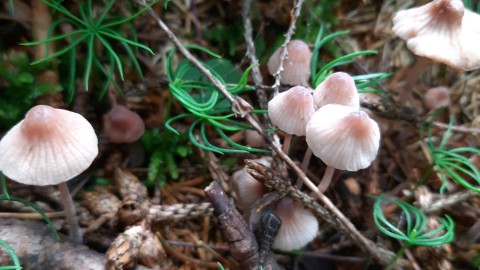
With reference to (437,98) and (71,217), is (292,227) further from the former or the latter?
(437,98)

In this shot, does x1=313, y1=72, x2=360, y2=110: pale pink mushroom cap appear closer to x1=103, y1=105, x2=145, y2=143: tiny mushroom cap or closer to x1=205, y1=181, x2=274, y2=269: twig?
x1=205, y1=181, x2=274, y2=269: twig

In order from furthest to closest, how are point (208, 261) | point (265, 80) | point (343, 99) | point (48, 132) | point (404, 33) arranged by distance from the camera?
point (265, 80) < point (404, 33) < point (208, 261) < point (343, 99) < point (48, 132)

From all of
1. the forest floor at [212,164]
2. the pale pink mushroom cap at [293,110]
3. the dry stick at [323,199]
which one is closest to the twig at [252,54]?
the forest floor at [212,164]

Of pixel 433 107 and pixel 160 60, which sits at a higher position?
pixel 160 60

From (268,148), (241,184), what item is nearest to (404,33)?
(268,148)

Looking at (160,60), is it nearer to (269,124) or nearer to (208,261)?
(269,124)

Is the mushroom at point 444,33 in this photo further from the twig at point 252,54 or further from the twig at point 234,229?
the twig at point 234,229

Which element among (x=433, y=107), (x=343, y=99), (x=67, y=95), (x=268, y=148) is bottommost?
(x=433, y=107)

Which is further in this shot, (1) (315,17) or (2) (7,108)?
(1) (315,17)

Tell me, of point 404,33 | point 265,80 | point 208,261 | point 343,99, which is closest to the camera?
point 343,99
